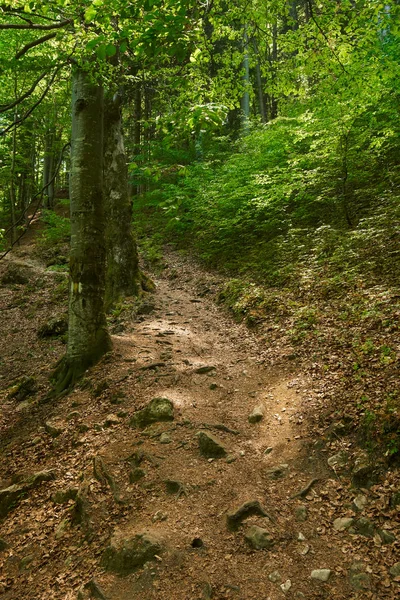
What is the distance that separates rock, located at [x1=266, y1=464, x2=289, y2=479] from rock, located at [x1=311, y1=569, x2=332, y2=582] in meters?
1.11

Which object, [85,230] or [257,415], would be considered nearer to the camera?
[257,415]

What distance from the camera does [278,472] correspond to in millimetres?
4156

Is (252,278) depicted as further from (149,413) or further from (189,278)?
(149,413)

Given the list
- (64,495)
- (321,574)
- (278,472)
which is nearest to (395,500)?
(321,574)

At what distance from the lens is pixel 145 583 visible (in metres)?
3.15

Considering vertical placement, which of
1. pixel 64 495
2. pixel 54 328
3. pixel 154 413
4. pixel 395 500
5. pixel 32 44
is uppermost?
pixel 32 44

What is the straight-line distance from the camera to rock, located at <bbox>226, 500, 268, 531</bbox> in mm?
3553

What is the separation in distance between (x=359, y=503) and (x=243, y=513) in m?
1.07

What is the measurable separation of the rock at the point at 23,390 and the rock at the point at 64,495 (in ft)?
11.1

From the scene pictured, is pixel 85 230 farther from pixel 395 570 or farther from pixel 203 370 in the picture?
pixel 395 570

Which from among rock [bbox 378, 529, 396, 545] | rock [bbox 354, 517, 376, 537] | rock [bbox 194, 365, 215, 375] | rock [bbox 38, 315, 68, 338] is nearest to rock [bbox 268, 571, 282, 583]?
rock [bbox 354, 517, 376, 537]

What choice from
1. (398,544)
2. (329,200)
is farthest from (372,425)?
(329,200)

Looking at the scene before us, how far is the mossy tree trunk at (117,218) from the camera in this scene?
398 inches

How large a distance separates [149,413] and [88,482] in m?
1.21
